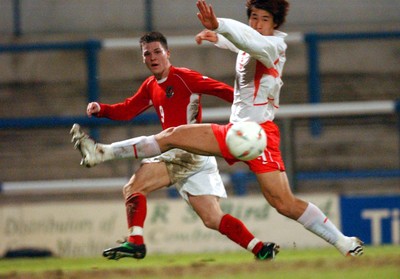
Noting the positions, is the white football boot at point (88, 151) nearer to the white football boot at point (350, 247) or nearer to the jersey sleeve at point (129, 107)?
the jersey sleeve at point (129, 107)

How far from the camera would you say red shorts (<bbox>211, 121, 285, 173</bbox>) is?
7082 millimetres

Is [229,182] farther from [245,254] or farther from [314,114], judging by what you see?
[245,254]

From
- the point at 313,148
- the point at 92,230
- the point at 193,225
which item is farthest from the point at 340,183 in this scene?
the point at 92,230

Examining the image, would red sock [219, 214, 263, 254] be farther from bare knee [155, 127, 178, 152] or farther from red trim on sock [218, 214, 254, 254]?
bare knee [155, 127, 178, 152]

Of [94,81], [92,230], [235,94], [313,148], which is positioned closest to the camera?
[235,94]

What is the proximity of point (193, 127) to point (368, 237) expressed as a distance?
5.01m

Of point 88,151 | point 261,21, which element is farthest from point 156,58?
point 88,151

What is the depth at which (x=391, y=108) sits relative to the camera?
12.7 m

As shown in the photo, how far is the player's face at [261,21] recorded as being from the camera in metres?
7.47

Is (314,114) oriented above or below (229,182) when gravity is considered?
above

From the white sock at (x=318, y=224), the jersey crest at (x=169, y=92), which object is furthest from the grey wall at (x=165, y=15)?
the white sock at (x=318, y=224)

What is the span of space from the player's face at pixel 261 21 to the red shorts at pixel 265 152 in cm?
70

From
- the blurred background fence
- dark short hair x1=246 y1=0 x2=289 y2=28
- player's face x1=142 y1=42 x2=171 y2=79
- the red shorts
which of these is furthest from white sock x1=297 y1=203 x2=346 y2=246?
the blurred background fence

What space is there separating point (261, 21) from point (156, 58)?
3.53ft
